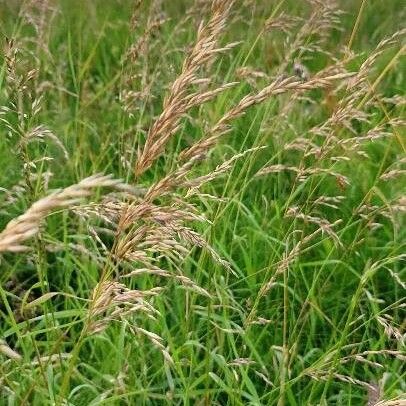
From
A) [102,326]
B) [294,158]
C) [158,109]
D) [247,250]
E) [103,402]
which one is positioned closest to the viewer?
[102,326]

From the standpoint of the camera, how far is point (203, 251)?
5.79 ft

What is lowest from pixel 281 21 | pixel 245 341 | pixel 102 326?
pixel 245 341

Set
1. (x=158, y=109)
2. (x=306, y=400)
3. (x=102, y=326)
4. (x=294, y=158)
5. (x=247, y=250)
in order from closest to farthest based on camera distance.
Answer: (x=102, y=326)
(x=306, y=400)
(x=247, y=250)
(x=294, y=158)
(x=158, y=109)

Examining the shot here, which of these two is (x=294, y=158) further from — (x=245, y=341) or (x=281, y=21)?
(x=245, y=341)

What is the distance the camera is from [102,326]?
4.35 ft

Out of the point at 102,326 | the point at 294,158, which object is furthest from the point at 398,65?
the point at 102,326

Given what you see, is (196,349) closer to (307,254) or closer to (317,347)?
(317,347)

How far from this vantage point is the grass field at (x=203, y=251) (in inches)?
52.9

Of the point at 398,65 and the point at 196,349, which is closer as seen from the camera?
the point at 196,349

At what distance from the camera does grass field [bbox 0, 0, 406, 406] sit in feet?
4.41

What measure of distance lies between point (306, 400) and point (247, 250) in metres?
0.54

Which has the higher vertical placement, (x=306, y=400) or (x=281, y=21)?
(x=281, y=21)

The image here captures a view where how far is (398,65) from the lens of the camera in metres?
3.80

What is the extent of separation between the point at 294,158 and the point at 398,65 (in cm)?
108
